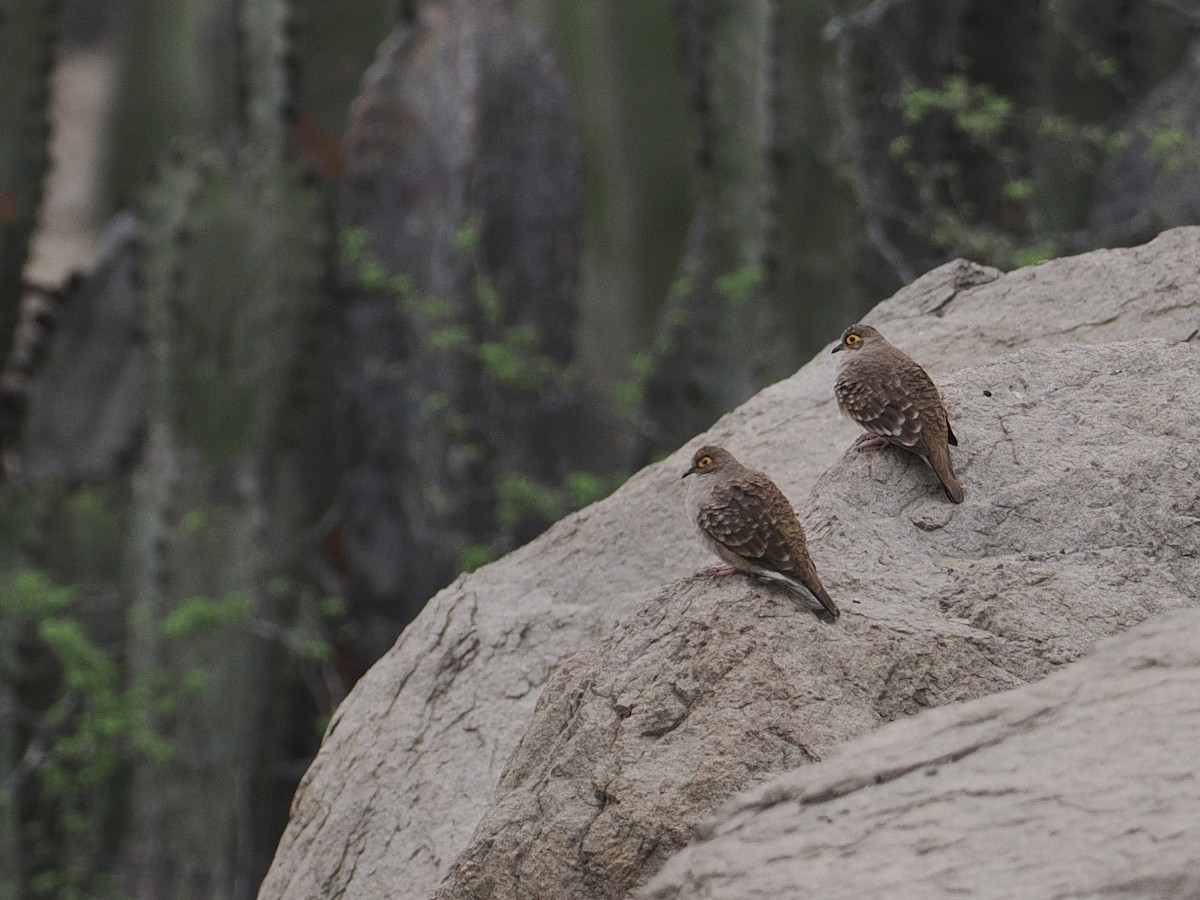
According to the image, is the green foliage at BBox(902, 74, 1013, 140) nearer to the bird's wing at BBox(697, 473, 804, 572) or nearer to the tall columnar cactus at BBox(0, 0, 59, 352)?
the bird's wing at BBox(697, 473, 804, 572)

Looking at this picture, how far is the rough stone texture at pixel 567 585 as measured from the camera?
5.17 metres

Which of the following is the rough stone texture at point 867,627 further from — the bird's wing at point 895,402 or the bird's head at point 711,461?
the bird's head at point 711,461

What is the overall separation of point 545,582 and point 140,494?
6598mm

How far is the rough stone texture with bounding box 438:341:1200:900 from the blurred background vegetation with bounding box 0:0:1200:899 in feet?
18.3

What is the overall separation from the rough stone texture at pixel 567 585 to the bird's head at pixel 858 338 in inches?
13.8

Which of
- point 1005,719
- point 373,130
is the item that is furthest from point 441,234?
point 1005,719

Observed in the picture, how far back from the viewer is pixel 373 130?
12414 millimetres

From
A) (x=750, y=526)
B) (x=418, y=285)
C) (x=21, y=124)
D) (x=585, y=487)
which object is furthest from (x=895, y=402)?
(x=21, y=124)

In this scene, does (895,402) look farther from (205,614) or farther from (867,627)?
(205,614)

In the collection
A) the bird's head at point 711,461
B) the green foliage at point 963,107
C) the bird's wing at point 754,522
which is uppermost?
the green foliage at point 963,107

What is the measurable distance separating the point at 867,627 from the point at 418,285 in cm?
853

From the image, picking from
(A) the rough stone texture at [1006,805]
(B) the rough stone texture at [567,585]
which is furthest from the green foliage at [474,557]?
(A) the rough stone texture at [1006,805]

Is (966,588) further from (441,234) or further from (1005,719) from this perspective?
(441,234)

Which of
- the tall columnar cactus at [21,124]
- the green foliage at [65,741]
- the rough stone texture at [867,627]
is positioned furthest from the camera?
the tall columnar cactus at [21,124]
